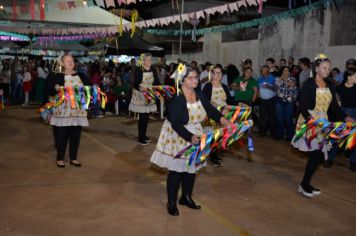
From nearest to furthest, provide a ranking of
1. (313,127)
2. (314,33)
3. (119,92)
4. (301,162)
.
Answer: (313,127)
(301,162)
(314,33)
(119,92)

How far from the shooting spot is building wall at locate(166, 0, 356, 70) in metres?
11.9

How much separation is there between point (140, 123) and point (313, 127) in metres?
4.40

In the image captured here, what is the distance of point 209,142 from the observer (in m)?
4.46

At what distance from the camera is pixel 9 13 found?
16047 mm

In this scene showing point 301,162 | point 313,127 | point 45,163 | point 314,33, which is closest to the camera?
point 313,127

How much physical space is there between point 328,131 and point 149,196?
2430 millimetres

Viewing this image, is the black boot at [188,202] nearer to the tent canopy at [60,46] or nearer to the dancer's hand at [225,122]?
the dancer's hand at [225,122]

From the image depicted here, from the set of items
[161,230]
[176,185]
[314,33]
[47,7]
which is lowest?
[161,230]

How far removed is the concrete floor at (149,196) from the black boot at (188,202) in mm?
79

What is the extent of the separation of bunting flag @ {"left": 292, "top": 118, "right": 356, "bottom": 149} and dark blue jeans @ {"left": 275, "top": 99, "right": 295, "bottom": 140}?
4558 millimetres

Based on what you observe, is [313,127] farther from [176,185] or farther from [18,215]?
[18,215]

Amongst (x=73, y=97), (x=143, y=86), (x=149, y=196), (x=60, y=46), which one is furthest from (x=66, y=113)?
(x=60, y=46)

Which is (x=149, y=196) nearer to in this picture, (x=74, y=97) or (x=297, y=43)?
(x=74, y=97)

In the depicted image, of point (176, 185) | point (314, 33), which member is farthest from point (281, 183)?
point (314, 33)
